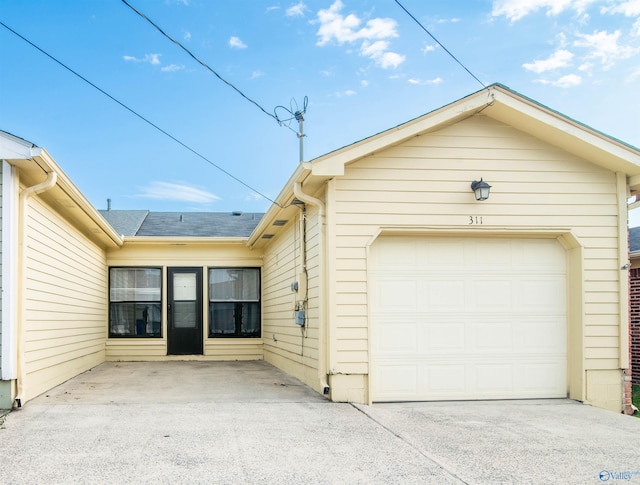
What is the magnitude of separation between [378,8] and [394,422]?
5.70 metres

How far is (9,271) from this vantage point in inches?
239

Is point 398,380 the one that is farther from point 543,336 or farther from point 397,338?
point 543,336

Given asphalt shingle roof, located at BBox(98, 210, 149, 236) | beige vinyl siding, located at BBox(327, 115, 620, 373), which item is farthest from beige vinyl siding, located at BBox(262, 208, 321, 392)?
asphalt shingle roof, located at BBox(98, 210, 149, 236)

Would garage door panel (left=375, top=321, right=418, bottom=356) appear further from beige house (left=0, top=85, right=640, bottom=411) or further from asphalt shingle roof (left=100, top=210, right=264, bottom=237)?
asphalt shingle roof (left=100, top=210, right=264, bottom=237)

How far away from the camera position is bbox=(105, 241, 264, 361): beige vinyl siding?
12609 millimetres

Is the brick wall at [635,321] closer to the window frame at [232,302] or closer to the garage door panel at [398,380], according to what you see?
→ the garage door panel at [398,380]

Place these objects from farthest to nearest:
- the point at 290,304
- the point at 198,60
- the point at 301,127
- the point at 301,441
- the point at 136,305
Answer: the point at 136,305
the point at 301,127
the point at 290,304
the point at 198,60
the point at 301,441

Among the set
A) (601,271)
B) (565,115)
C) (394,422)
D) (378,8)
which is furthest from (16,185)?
(601,271)

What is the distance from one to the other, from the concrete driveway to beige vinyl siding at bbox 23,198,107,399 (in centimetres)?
65

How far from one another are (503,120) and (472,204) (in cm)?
114

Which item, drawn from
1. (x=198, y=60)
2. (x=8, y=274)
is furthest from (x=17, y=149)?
(x=198, y=60)

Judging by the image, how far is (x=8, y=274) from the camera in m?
6.06

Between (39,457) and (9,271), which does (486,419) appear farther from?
(9,271)

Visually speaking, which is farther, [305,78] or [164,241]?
[164,241]
